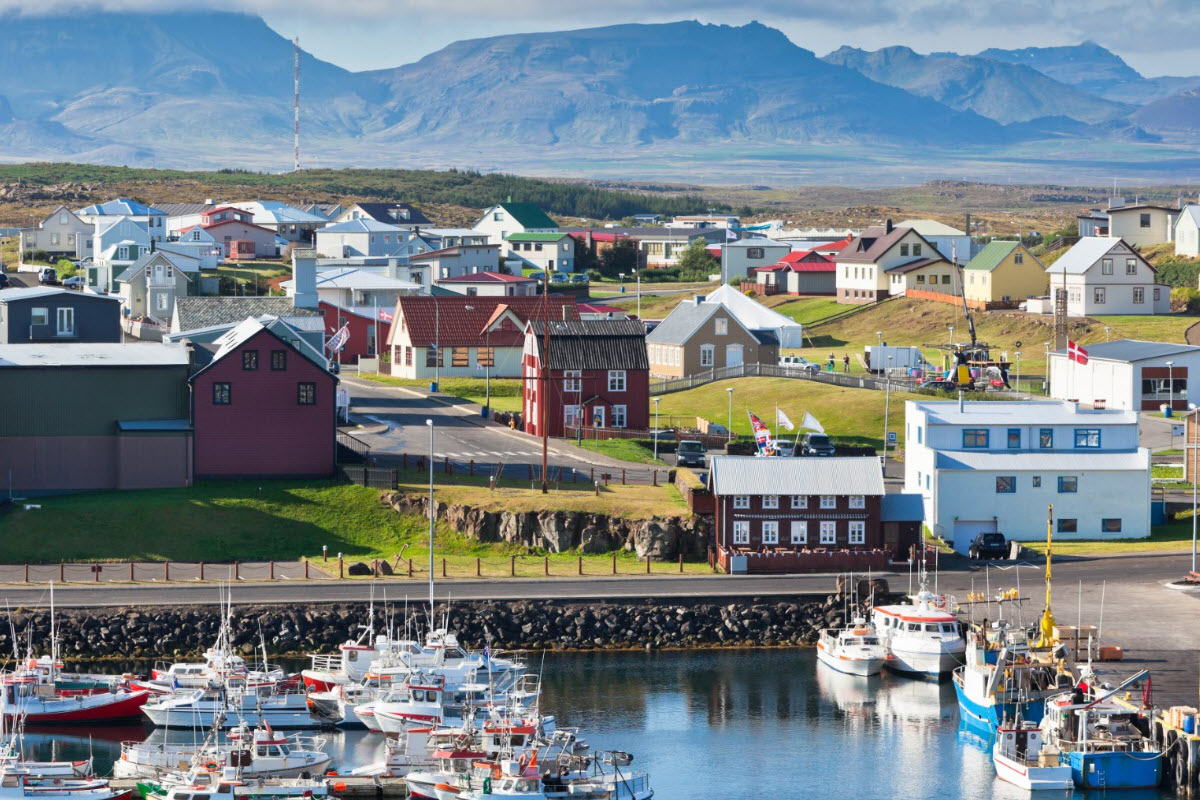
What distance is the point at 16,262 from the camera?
149 meters

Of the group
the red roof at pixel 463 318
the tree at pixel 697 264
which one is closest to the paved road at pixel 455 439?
the red roof at pixel 463 318

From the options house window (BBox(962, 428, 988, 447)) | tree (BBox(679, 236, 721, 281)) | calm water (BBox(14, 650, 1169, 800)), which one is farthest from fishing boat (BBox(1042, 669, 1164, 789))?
tree (BBox(679, 236, 721, 281))

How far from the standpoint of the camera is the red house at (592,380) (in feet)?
277

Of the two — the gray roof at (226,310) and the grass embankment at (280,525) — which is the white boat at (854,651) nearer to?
the grass embankment at (280,525)

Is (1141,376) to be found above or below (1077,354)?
below

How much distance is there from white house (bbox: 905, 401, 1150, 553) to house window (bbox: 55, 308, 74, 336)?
34.8 metres

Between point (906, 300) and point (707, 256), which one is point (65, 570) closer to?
point (906, 300)

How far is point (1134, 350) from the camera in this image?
9338 cm

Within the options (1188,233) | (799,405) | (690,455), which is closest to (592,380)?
(690,455)

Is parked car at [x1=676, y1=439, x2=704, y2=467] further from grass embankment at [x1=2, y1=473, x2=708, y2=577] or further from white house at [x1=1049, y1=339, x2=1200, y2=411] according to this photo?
white house at [x1=1049, y1=339, x2=1200, y2=411]

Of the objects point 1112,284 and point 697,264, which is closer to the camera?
point 1112,284

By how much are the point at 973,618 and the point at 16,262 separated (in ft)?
350

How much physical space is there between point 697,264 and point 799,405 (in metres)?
82.8

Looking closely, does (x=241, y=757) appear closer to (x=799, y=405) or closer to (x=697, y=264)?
(x=799, y=405)
